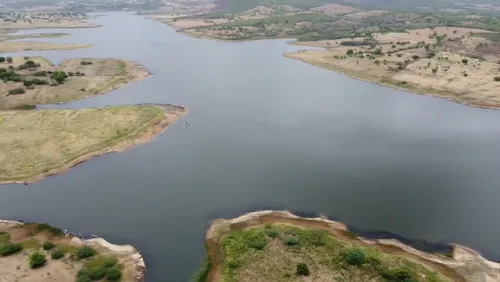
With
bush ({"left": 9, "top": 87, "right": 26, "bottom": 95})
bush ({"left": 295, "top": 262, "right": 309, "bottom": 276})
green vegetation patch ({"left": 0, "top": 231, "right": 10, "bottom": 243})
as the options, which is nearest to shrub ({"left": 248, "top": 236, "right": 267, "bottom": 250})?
bush ({"left": 295, "top": 262, "right": 309, "bottom": 276})

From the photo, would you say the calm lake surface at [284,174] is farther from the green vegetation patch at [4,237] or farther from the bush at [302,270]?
the bush at [302,270]

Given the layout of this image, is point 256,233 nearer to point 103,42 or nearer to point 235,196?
point 235,196

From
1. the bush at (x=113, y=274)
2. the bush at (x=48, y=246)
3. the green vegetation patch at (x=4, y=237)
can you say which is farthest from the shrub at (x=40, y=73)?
the bush at (x=113, y=274)

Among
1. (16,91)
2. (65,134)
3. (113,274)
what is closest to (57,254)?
(113,274)

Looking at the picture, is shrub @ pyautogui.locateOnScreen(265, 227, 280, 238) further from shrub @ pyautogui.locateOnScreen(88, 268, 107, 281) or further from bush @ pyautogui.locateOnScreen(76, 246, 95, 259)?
bush @ pyautogui.locateOnScreen(76, 246, 95, 259)

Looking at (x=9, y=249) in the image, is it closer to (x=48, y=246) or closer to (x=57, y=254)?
(x=48, y=246)

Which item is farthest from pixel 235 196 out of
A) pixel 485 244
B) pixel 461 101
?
pixel 461 101
